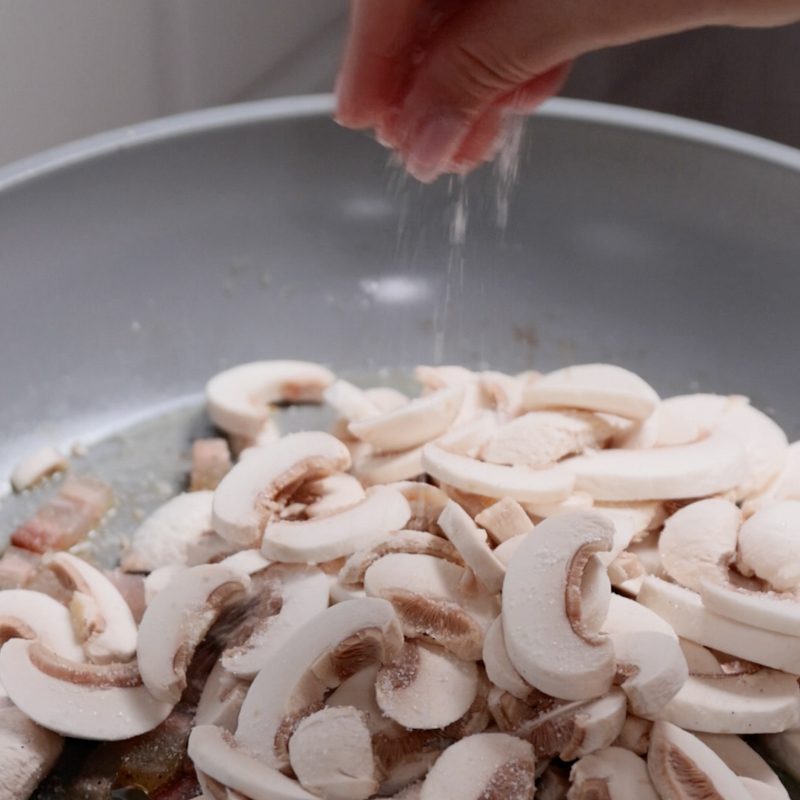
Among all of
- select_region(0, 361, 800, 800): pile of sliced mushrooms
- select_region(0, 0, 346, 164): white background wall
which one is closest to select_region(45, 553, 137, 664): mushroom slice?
select_region(0, 361, 800, 800): pile of sliced mushrooms

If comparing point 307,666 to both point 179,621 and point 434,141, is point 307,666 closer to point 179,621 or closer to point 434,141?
point 179,621

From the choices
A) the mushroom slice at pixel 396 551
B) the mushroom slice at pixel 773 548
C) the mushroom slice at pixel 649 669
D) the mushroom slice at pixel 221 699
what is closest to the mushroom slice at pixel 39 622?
the mushroom slice at pixel 221 699

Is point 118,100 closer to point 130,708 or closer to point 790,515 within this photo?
point 130,708

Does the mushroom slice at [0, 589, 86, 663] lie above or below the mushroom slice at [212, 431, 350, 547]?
below

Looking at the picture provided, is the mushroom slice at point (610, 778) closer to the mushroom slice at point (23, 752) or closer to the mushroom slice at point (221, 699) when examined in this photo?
the mushroom slice at point (221, 699)

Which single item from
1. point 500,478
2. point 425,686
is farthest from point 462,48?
point 425,686

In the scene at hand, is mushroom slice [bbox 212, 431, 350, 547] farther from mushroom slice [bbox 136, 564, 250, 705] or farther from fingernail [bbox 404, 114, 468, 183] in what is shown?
fingernail [bbox 404, 114, 468, 183]
